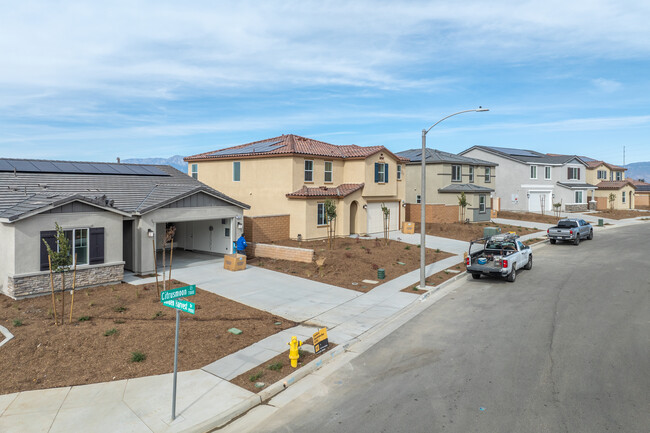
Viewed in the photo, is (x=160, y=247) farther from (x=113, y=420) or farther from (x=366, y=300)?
(x=113, y=420)

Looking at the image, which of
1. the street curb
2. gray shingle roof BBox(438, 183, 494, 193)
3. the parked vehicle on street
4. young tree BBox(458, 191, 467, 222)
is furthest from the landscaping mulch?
gray shingle roof BBox(438, 183, 494, 193)

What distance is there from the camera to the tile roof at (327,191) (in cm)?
2884

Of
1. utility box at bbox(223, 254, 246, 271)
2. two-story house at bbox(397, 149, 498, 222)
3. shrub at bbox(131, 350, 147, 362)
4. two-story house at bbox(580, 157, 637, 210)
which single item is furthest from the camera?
two-story house at bbox(580, 157, 637, 210)

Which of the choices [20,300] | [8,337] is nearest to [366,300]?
[8,337]

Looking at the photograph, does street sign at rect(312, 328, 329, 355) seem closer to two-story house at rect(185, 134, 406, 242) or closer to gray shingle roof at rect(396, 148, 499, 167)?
two-story house at rect(185, 134, 406, 242)

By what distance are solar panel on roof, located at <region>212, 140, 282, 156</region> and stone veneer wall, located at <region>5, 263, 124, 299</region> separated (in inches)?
620

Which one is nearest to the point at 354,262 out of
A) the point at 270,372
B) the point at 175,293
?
the point at 270,372

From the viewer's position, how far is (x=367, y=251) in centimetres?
2528

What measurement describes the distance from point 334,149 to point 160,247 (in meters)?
15.5

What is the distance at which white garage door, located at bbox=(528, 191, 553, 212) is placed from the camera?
53.1 metres

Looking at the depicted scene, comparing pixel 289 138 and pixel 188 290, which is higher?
pixel 289 138

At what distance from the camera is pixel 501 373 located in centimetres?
952

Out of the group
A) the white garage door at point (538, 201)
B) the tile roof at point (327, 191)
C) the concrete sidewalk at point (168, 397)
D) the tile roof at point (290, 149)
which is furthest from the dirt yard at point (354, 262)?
the white garage door at point (538, 201)

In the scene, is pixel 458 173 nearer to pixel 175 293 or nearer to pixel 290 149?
pixel 290 149
